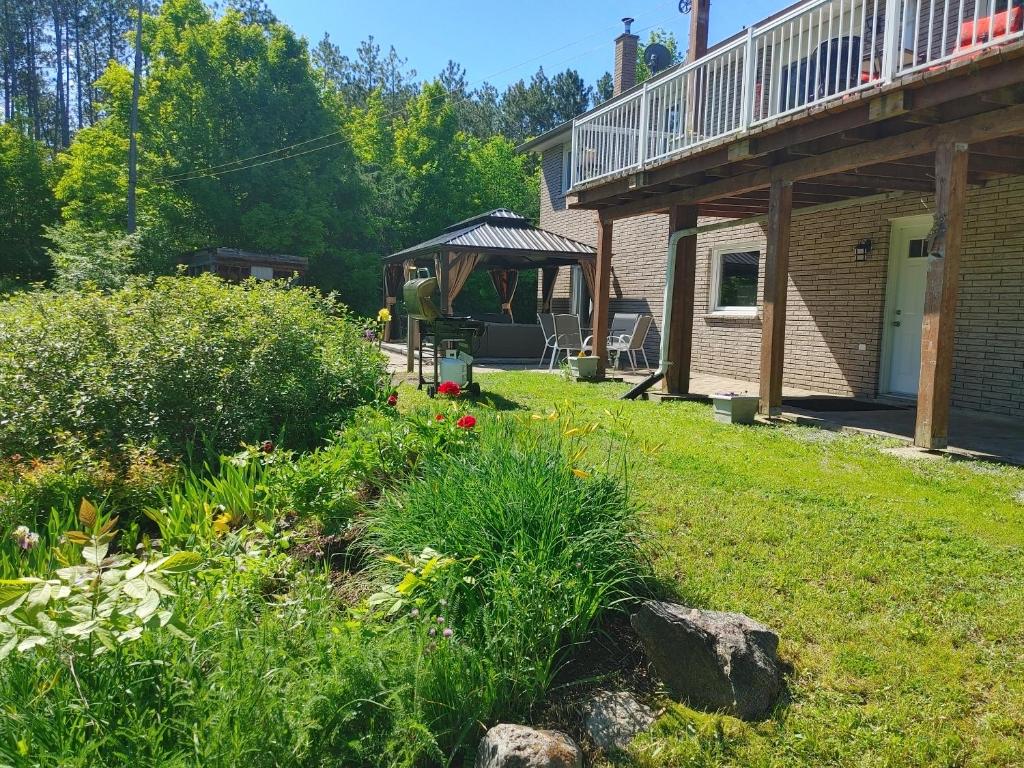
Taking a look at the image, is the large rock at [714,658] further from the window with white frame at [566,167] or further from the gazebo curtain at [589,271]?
the window with white frame at [566,167]

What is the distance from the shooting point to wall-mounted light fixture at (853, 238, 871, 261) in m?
8.81

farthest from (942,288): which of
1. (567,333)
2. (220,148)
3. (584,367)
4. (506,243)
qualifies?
(220,148)

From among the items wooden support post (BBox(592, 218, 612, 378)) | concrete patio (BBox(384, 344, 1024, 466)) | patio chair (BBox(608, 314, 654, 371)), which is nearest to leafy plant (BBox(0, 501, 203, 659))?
concrete patio (BBox(384, 344, 1024, 466))

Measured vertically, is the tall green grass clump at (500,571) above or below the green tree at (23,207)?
below

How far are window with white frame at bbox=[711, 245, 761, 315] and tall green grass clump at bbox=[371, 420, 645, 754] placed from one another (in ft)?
29.3

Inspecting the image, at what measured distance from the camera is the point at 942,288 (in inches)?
207

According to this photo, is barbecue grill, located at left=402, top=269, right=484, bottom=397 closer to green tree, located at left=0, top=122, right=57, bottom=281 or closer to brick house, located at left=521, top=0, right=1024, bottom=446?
brick house, located at left=521, top=0, right=1024, bottom=446

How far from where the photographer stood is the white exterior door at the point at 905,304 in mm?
8305

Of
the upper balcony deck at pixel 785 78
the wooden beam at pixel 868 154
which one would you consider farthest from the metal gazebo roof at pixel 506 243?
the wooden beam at pixel 868 154

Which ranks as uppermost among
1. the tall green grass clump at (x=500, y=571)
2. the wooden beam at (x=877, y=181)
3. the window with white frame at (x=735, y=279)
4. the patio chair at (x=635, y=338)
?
the wooden beam at (x=877, y=181)

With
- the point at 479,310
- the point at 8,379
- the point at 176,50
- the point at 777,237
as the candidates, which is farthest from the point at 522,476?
the point at 176,50

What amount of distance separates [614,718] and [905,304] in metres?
7.95

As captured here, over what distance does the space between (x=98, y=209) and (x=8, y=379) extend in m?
23.4

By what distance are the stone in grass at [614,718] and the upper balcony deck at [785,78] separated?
466 centimetres
